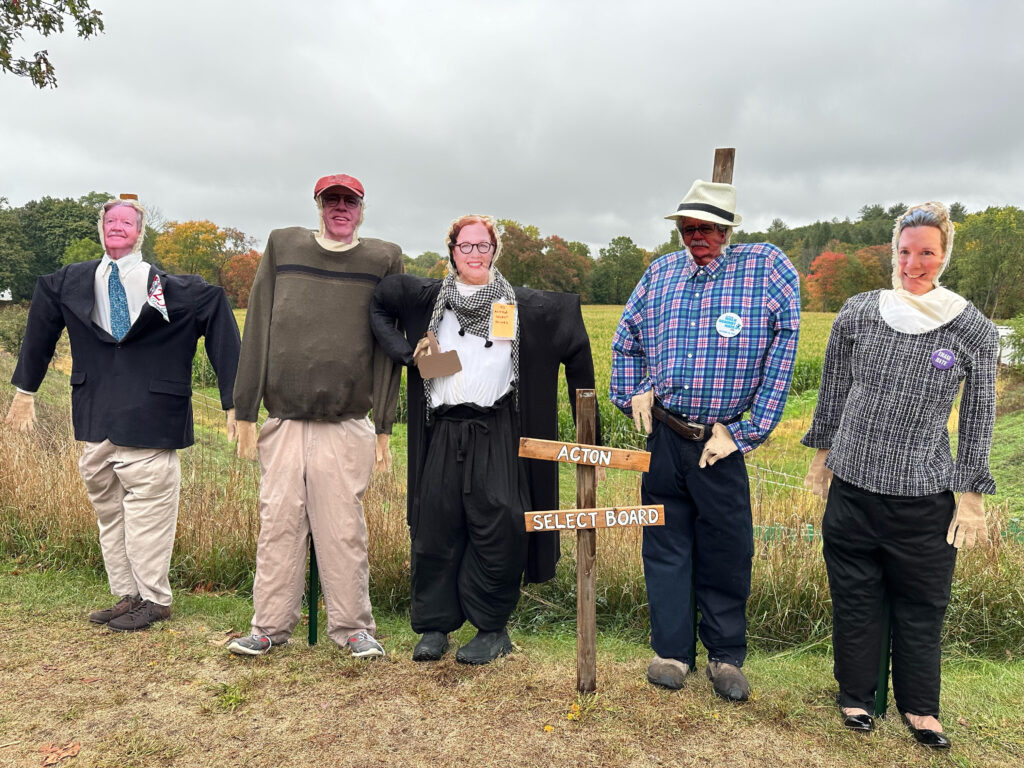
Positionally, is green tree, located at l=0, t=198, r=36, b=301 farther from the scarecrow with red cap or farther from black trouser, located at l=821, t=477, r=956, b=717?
black trouser, located at l=821, t=477, r=956, b=717

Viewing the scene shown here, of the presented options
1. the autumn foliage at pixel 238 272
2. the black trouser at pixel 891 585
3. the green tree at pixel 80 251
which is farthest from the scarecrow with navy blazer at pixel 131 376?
the green tree at pixel 80 251

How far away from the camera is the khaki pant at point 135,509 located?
4.04 m

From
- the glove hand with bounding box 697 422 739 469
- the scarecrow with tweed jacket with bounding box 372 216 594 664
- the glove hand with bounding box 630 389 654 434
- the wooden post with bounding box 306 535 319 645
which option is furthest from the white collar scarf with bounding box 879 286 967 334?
the wooden post with bounding box 306 535 319 645

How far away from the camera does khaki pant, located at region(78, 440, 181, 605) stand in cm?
404

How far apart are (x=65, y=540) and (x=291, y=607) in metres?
2.34

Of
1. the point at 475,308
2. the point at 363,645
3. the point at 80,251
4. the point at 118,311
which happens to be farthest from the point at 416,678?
the point at 80,251

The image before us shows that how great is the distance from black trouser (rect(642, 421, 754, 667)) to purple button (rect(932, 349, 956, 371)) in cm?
85

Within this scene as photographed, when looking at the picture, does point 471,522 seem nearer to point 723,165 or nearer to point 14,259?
point 723,165

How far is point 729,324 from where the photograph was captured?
3166 mm

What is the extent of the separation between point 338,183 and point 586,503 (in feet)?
6.22

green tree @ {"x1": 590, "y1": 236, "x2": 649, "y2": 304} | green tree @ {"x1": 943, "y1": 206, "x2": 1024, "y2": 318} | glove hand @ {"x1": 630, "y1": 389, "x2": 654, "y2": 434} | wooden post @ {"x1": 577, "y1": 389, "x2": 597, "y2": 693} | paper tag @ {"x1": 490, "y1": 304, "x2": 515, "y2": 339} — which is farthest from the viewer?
green tree @ {"x1": 943, "y1": 206, "x2": 1024, "y2": 318}

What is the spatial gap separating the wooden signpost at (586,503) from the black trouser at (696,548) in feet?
0.63

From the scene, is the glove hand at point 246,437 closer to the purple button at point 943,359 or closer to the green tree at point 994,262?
the purple button at point 943,359

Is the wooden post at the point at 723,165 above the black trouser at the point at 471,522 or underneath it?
above
